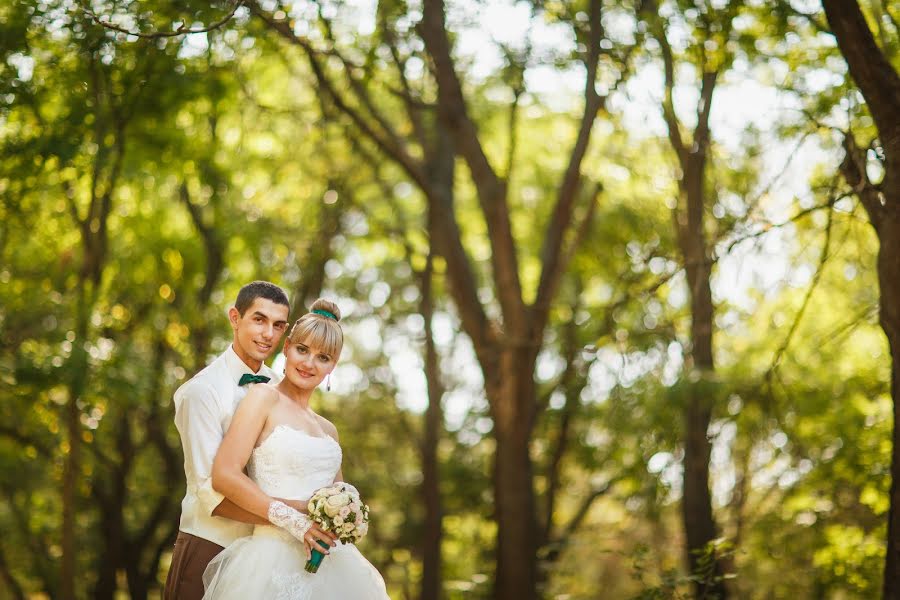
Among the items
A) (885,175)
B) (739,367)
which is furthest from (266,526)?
(739,367)

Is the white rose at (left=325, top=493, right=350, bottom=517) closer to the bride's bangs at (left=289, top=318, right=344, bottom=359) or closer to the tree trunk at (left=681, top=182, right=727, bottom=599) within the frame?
the bride's bangs at (left=289, top=318, right=344, bottom=359)

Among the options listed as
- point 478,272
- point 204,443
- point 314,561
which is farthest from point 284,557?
point 478,272

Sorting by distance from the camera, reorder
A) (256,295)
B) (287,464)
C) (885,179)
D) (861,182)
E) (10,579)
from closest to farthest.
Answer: (287,464) < (256,295) < (885,179) < (861,182) < (10,579)

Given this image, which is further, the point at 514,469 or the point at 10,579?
the point at 10,579

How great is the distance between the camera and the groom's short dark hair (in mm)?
4566

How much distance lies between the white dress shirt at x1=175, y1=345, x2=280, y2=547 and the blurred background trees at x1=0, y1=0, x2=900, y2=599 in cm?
170

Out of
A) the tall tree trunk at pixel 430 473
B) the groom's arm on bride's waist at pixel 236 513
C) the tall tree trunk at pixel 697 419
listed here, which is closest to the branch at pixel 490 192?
the tall tree trunk at pixel 697 419

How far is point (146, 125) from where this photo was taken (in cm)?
1026

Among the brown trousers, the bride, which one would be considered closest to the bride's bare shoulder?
the bride

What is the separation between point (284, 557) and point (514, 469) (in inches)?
188

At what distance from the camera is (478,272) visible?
712 inches

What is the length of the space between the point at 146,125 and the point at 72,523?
4100 mm

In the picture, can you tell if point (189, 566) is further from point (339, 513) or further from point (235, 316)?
point (235, 316)

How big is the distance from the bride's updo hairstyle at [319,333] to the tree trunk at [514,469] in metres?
4.36
